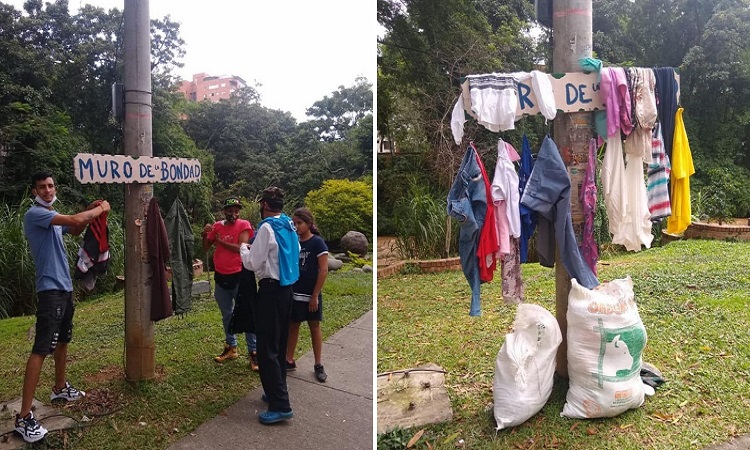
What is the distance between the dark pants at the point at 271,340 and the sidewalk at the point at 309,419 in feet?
0.55

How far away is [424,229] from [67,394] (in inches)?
222

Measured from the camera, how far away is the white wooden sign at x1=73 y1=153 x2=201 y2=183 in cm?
344

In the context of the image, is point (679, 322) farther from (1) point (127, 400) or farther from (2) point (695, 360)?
(1) point (127, 400)

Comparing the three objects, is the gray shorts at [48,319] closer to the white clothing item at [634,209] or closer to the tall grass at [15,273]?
the white clothing item at [634,209]

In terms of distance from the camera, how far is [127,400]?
3811 millimetres

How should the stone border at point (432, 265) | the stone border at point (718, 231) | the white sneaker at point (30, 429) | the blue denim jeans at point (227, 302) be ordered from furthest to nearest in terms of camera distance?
the stone border at point (718, 231) < the stone border at point (432, 265) < the blue denim jeans at point (227, 302) < the white sneaker at point (30, 429)

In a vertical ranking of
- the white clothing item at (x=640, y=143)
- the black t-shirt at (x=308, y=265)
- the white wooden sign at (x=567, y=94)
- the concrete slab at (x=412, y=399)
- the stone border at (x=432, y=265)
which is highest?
the white wooden sign at (x=567, y=94)

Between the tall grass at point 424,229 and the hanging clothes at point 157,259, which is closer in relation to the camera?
the hanging clothes at point 157,259

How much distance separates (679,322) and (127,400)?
4.32m

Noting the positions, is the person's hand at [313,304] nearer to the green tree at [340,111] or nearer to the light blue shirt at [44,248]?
the light blue shirt at [44,248]

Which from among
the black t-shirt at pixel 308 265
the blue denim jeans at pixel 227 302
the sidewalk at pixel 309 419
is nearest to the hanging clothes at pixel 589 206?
the sidewalk at pixel 309 419

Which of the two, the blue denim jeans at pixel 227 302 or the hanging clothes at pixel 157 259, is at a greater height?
the hanging clothes at pixel 157 259

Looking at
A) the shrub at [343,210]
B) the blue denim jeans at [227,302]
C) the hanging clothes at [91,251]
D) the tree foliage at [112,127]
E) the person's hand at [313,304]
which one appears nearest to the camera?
the hanging clothes at [91,251]

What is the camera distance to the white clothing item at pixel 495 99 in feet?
10.3
